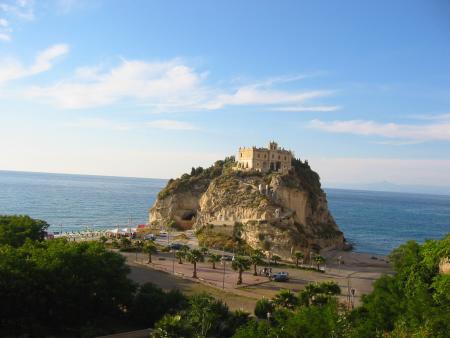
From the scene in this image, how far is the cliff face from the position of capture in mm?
68500

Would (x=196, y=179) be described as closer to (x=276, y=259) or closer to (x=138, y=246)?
(x=138, y=246)

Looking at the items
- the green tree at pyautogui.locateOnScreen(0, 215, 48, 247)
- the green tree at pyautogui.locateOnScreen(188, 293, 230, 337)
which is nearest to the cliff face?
the green tree at pyautogui.locateOnScreen(0, 215, 48, 247)

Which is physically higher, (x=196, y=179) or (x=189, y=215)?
(x=196, y=179)

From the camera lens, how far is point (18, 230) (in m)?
47.3

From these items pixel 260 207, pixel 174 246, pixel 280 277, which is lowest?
pixel 280 277

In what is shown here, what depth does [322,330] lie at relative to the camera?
20734 mm

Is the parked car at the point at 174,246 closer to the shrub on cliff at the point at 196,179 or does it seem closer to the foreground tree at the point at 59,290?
the shrub on cliff at the point at 196,179

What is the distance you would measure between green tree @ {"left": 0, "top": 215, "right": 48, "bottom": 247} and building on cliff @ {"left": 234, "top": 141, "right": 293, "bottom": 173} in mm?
42674

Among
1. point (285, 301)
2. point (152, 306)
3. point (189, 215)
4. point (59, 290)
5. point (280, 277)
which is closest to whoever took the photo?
point (59, 290)

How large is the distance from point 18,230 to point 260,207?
123 ft

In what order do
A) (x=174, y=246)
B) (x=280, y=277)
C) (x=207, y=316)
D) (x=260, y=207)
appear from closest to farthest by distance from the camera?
(x=207, y=316) < (x=280, y=277) < (x=174, y=246) < (x=260, y=207)

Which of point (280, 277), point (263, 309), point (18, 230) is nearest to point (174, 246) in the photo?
point (280, 277)

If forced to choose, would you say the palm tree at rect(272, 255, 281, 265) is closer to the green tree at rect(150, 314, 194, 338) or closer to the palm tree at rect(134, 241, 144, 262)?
the palm tree at rect(134, 241, 144, 262)

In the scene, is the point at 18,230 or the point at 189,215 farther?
the point at 189,215
